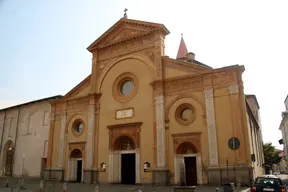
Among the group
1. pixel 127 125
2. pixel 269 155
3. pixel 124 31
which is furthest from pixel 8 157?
pixel 269 155

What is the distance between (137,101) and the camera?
22234 millimetres

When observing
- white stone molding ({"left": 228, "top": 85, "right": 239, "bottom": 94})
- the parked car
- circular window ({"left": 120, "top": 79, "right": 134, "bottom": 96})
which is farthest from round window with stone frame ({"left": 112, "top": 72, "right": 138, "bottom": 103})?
the parked car

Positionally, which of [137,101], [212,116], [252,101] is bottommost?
[212,116]

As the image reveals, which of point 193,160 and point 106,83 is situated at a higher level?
point 106,83

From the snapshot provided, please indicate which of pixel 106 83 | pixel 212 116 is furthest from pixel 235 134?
pixel 106 83

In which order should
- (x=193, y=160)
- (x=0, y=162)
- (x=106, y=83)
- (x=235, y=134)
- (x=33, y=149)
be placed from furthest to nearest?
(x=0, y=162) → (x=33, y=149) → (x=106, y=83) → (x=193, y=160) → (x=235, y=134)

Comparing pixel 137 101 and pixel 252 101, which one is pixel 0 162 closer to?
pixel 137 101

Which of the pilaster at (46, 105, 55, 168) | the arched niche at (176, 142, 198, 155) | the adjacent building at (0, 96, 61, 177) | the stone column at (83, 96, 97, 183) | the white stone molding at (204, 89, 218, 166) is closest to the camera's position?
the white stone molding at (204, 89, 218, 166)

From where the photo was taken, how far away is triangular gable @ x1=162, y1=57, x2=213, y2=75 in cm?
1992

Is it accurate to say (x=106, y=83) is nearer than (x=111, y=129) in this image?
No

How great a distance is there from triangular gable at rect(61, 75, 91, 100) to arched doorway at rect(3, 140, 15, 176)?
12667 mm

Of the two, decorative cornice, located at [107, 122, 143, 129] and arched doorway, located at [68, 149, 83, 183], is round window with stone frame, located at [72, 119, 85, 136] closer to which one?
arched doorway, located at [68, 149, 83, 183]

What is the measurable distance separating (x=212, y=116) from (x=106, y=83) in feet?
35.6

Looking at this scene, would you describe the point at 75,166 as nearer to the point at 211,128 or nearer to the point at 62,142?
the point at 62,142
